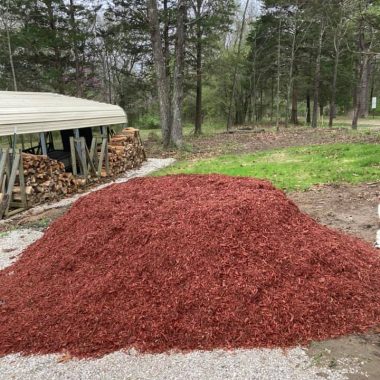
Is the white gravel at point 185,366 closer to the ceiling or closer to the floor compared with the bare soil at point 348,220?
closer to the floor

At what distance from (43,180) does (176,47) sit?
408 inches

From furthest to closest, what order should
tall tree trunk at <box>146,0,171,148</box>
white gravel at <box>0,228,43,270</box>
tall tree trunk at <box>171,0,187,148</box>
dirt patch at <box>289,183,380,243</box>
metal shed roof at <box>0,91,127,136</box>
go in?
1. tall tree trunk at <box>171,0,187,148</box>
2. tall tree trunk at <box>146,0,171,148</box>
3. metal shed roof at <box>0,91,127,136</box>
4. dirt patch at <box>289,183,380,243</box>
5. white gravel at <box>0,228,43,270</box>

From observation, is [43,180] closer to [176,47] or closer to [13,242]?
[13,242]

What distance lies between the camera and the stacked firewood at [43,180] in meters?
8.33

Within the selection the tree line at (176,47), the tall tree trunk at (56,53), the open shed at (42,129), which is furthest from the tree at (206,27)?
the open shed at (42,129)

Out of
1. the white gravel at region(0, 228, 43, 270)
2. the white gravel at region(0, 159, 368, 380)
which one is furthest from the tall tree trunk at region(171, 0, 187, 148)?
the white gravel at region(0, 159, 368, 380)

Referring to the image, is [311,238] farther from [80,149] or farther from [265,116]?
[265,116]

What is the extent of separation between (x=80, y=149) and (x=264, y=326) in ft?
27.2

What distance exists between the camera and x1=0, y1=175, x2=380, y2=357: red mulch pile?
3184mm

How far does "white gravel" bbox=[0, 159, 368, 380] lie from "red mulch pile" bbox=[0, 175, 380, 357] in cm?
10

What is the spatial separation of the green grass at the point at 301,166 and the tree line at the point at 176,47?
13.5 ft

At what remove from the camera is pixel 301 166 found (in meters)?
10.4

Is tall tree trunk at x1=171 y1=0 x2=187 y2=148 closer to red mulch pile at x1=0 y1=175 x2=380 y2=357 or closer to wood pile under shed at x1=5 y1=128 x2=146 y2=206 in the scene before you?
wood pile under shed at x1=5 y1=128 x2=146 y2=206

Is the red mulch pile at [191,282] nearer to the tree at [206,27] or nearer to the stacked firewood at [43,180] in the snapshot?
the stacked firewood at [43,180]
